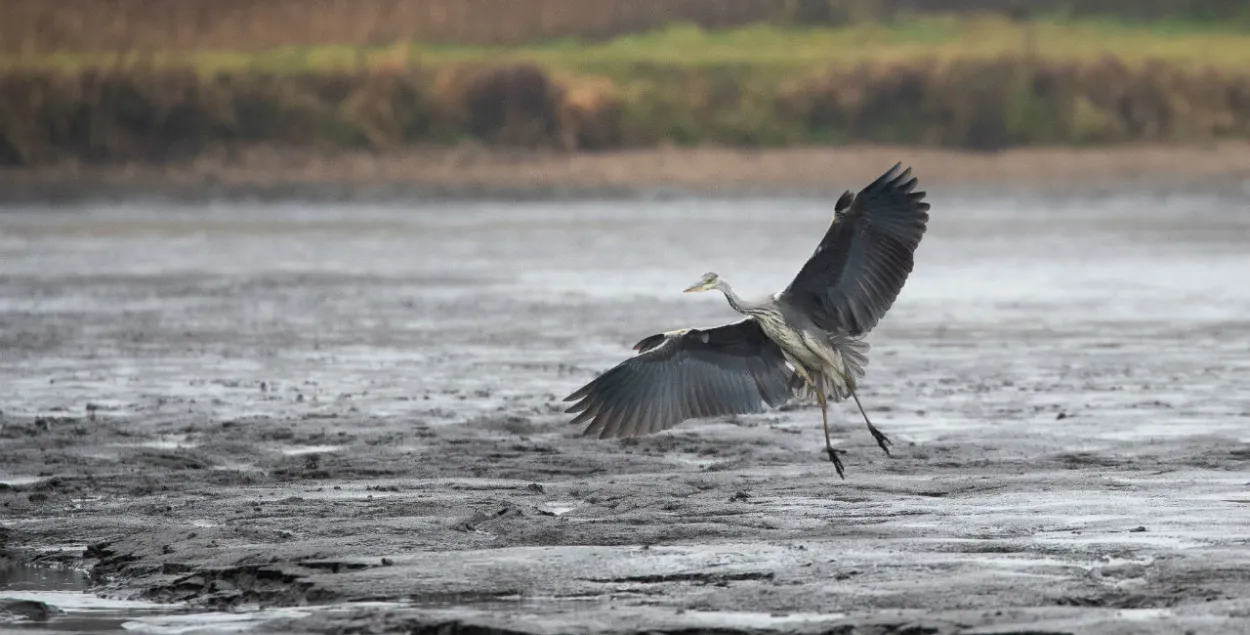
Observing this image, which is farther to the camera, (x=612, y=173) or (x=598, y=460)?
(x=612, y=173)

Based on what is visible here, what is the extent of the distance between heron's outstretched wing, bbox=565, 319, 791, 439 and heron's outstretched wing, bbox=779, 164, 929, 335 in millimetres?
322

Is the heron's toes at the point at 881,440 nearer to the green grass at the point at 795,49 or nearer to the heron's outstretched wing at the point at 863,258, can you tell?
the heron's outstretched wing at the point at 863,258

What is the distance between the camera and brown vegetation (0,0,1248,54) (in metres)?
46.9

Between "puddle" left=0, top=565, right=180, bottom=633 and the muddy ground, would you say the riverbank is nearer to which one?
the muddy ground

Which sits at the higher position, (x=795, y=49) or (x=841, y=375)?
(x=795, y=49)

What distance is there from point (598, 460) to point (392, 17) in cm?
3739

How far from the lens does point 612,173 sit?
40688 mm

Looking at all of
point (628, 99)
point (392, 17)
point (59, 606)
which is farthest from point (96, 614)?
point (392, 17)

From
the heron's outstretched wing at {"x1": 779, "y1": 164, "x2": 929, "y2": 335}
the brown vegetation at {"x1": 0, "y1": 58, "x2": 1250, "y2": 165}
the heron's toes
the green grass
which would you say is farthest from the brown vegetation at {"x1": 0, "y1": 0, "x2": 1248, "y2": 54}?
the heron's outstretched wing at {"x1": 779, "y1": 164, "x2": 929, "y2": 335}

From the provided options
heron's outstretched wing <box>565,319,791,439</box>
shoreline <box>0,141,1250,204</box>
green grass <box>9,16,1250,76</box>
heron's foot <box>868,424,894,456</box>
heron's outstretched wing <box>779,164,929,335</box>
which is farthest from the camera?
green grass <box>9,16,1250,76</box>

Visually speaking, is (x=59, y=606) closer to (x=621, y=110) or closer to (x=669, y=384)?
(x=669, y=384)

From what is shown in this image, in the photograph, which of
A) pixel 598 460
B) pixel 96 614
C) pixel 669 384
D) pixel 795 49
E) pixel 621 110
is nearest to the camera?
pixel 96 614

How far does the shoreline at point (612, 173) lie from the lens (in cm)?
3919

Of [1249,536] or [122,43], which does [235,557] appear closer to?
[1249,536]
